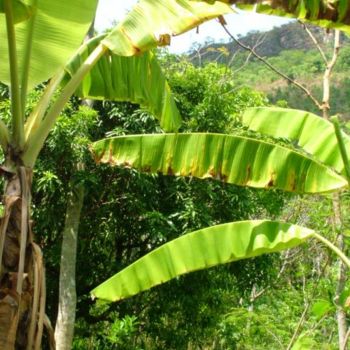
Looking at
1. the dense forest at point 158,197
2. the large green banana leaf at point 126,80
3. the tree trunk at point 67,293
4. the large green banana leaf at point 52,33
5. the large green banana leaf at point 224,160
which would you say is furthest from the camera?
the tree trunk at point 67,293

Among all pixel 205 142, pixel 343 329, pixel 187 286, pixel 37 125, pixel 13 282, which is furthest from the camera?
pixel 187 286

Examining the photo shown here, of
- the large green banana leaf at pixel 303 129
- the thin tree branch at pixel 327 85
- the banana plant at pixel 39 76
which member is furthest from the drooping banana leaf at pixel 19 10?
the thin tree branch at pixel 327 85

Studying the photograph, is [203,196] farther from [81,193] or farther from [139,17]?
[139,17]

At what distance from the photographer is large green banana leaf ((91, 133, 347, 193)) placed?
12.3 ft

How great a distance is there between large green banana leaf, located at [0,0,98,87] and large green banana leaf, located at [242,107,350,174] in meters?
1.27

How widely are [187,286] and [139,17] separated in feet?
14.6

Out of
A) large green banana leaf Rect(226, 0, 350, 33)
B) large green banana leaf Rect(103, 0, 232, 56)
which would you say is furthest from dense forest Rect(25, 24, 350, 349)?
large green banana leaf Rect(226, 0, 350, 33)

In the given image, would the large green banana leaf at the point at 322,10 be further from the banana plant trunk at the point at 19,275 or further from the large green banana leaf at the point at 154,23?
the banana plant trunk at the point at 19,275

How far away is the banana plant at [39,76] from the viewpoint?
281cm

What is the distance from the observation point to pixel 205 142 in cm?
400

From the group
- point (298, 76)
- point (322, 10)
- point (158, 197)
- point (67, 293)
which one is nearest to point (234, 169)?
point (322, 10)

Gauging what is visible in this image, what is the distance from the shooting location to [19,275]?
2.78 metres

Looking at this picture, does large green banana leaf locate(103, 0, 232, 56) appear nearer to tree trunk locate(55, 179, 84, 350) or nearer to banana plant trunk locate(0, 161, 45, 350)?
banana plant trunk locate(0, 161, 45, 350)

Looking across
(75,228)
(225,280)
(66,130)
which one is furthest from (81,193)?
(225,280)
